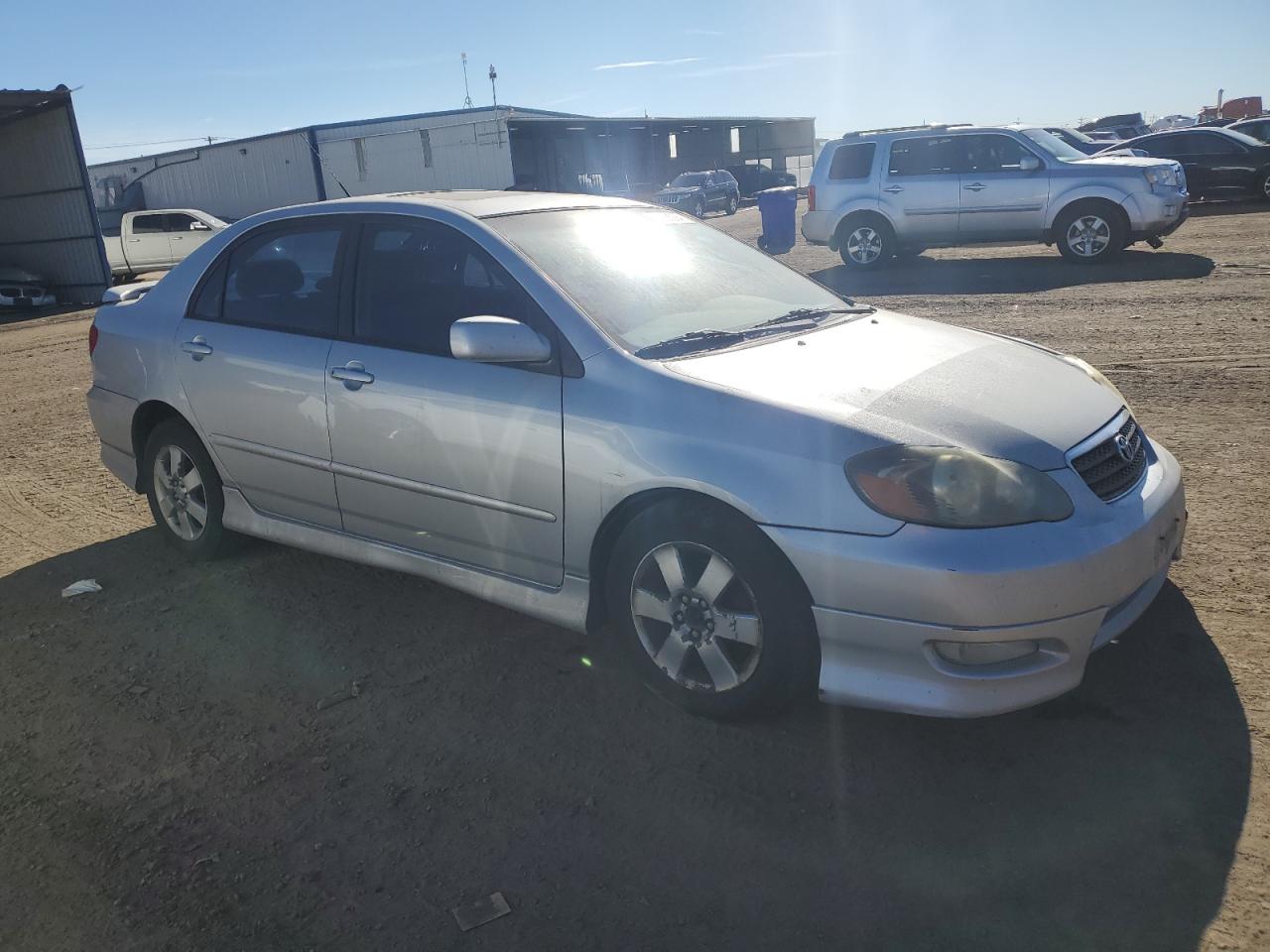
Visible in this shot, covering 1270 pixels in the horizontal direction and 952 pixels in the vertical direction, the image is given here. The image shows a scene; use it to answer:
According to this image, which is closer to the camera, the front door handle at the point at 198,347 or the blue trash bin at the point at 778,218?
the front door handle at the point at 198,347

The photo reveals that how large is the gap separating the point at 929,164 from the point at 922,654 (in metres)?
12.7

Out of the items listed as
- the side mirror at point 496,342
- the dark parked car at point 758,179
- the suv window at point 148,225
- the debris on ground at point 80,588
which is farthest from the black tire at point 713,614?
the dark parked car at point 758,179

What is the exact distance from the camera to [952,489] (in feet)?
9.20

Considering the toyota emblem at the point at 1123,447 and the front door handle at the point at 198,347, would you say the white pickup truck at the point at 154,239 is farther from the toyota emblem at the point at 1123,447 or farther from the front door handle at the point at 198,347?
the toyota emblem at the point at 1123,447

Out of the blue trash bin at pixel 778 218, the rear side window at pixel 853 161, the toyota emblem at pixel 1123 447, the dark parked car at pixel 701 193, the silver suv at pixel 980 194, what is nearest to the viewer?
the toyota emblem at pixel 1123 447

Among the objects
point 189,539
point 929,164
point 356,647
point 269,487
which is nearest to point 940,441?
point 356,647

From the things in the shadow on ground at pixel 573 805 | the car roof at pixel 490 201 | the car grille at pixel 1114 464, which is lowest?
the shadow on ground at pixel 573 805

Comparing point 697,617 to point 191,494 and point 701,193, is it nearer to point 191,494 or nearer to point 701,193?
point 191,494

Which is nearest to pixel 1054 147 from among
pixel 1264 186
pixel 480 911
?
pixel 1264 186

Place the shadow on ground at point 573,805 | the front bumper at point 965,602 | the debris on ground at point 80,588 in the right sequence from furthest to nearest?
the debris on ground at point 80,588 < the front bumper at point 965,602 < the shadow on ground at point 573,805

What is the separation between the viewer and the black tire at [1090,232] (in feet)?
42.1

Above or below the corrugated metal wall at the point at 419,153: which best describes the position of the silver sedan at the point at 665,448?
below

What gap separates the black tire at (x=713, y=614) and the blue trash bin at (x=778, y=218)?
15.1 m

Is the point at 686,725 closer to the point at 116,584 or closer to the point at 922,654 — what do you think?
the point at 922,654
